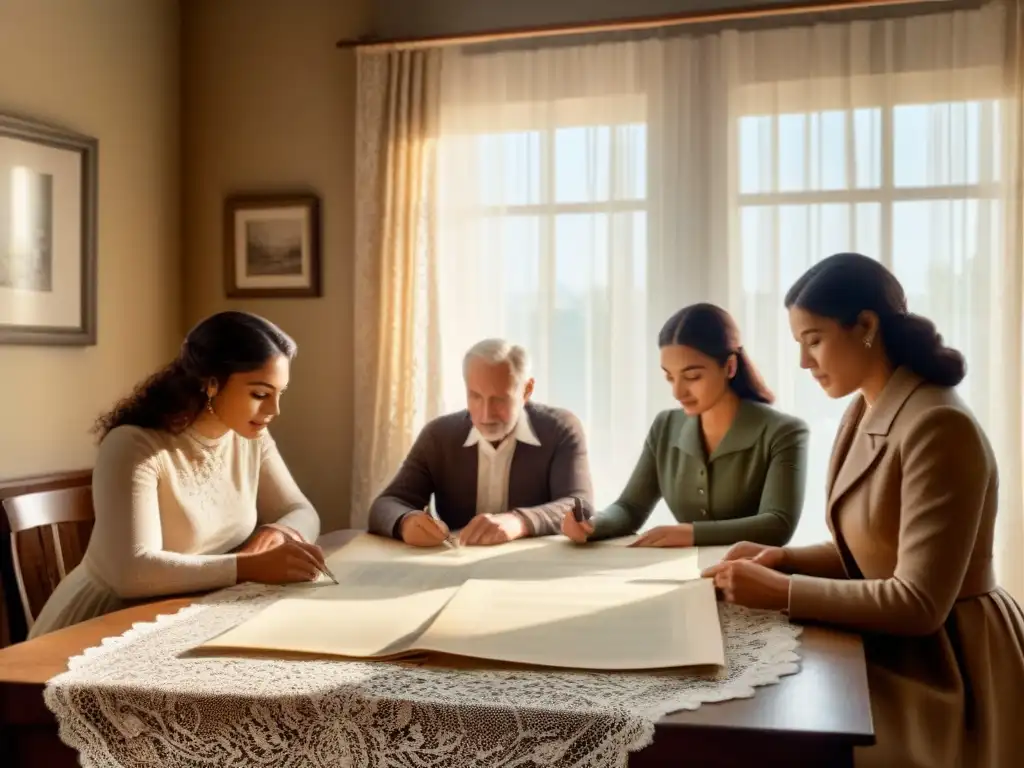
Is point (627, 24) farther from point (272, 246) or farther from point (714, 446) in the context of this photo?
point (714, 446)

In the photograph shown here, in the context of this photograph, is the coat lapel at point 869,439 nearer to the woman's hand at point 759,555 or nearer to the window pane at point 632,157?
the woman's hand at point 759,555

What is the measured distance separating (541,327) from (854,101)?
4.03ft

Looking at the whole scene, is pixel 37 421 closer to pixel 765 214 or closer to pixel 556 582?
pixel 556 582

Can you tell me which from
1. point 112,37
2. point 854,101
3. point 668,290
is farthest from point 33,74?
point 854,101

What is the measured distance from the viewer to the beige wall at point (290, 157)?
12.3 ft

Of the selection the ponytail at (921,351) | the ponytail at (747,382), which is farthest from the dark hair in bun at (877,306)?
the ponytail at (747,382)

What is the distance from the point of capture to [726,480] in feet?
7.88

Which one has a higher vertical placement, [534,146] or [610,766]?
[534,146]

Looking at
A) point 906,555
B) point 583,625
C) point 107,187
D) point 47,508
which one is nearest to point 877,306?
point 906,555

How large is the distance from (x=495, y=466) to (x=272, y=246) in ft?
5.10

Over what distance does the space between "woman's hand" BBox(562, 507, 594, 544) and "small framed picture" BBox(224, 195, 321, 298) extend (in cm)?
189

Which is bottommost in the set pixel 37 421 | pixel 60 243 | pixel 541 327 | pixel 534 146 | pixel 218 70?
pixel 37 421

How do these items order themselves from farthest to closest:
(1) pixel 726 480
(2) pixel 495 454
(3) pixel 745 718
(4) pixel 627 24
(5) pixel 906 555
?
(4) pixel 627 24 < (2) pixel 495 454 < (1) pixel 726 480 < (5) pixel 906 555 < (3) pixel 745 718

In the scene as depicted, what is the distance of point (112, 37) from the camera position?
11.6ft
